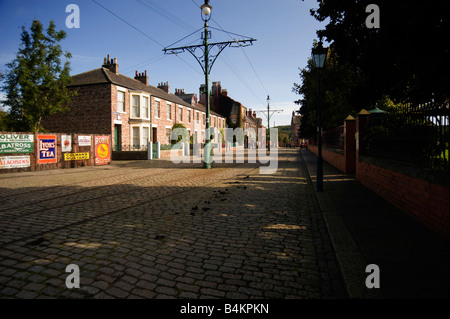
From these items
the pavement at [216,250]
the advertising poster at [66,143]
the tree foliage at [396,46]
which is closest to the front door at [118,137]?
the advertising poster at [66,143]

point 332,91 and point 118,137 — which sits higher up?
point 332,91

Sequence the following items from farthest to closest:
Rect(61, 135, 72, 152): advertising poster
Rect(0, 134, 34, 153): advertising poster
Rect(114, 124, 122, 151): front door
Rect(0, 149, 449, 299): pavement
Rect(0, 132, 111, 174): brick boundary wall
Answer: Rect(114, 124, 122, 151): front door
Rect(61, 135, 72, 152): advertising poster
Rect(0, 132, 111, 174): brick boundary wall
Rect(0, 134, 34, 153): advertising poster
Rect(0, 149, 449, 299): pavement

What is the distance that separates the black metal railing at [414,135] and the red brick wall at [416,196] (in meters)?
0.37

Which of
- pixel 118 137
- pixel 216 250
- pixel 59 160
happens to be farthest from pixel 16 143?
pixel 216 250

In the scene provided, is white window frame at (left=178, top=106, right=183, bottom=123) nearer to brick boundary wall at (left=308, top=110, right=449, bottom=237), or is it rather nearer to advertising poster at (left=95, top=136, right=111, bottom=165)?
advertising poster at (left=95, top=136, right=111, bottom=165)

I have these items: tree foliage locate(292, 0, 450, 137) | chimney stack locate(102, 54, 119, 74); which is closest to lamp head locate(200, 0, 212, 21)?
tree foliage locate(292, 0, 450, 137)

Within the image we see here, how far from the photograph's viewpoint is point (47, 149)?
14531 mm

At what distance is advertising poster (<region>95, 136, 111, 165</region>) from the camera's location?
1761 centimetres

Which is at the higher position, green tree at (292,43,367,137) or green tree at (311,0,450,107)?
green tree at (292,43,367,137)

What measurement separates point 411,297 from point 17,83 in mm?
23810

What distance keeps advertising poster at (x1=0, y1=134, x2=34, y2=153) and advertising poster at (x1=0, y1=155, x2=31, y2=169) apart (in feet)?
1.02

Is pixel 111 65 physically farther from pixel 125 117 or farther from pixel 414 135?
pixel 414 135

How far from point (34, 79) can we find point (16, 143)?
817 cm
